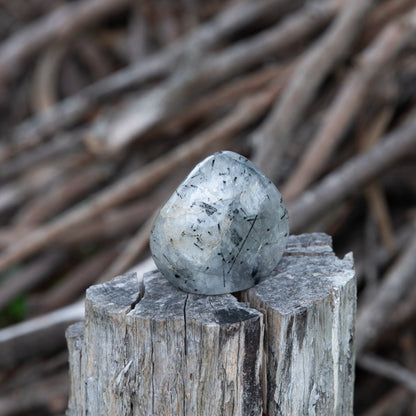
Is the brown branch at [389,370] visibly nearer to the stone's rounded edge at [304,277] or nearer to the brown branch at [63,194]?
the stone's rounded edge at [304,277]

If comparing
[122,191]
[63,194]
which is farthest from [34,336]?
[63,194]

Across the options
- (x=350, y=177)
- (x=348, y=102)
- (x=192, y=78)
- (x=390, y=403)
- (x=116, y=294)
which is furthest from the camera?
(x=192, y=78)

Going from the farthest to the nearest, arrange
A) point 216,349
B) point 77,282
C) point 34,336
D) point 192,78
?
point 77,282 → point 192,78 → point 34,336 → point 216,349

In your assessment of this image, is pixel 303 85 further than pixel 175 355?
Yes

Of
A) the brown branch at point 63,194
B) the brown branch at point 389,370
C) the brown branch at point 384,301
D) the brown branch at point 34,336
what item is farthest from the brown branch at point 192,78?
the brown branch at point 389,370

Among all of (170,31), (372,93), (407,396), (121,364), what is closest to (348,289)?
(121,364)

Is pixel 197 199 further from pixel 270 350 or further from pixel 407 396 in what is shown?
pixel 407 396

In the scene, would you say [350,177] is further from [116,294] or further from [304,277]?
[116,294]

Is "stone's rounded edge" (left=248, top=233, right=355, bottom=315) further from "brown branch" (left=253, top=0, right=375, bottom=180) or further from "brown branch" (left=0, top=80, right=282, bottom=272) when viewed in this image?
"brown branch" (left=0, top=80, right=282, bottom=272)
